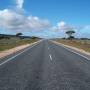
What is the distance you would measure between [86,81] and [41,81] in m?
1.92

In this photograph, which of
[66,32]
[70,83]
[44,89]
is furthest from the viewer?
[66,32]

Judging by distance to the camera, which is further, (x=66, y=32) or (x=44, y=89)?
(x=66, y=32)

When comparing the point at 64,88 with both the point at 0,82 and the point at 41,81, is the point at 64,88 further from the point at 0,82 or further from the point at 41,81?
the point at 0,82

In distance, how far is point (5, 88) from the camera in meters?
7.43

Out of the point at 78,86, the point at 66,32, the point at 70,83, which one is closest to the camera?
the point at 78,86

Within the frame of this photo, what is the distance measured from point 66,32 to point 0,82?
14550 centimetres

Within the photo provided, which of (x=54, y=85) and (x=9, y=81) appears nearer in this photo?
(x=54, y=85)

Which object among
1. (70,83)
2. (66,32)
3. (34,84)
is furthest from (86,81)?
(66,32)

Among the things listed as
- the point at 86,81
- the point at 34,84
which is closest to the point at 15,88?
the point at 34,84

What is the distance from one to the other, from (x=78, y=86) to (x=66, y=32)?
146m

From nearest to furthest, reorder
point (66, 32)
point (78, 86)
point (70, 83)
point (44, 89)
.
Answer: point (44, 89)
point (78, 86)
point (70, 83)
point (66, 32)

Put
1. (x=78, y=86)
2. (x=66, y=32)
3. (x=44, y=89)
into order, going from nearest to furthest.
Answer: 1. (x=44, y=89)
2. (x=78, y=86)
3. (x=66, y=32)

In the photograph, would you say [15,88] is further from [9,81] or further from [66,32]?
[66,32]

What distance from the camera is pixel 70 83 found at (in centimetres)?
836
